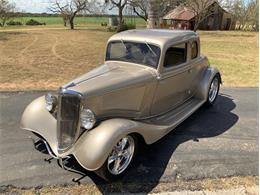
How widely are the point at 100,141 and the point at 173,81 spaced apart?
2131 mm

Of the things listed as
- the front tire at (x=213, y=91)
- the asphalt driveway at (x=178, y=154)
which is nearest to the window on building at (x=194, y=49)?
the front tire at (x=213, y=91)

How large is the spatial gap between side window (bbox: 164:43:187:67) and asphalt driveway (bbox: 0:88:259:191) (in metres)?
1.24

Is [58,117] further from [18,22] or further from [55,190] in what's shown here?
[18,22]

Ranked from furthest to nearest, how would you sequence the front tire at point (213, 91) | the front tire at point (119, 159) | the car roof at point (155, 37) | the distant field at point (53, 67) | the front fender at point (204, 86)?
the distant field at point (53, 67), the front tire at point (213, 91), the front fender at point (204, 86), the car roof at point (155, 37), the front tire at point (119, 159)

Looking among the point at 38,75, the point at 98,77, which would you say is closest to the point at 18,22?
the point at 38,75

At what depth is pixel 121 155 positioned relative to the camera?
3.88 metres

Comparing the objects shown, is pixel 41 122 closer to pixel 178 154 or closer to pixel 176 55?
pixel 178 154

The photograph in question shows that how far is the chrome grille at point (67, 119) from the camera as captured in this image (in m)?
3.77

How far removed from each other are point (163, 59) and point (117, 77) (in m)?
0.96

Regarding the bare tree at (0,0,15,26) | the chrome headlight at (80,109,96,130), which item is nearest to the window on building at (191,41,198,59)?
the chrome headlight at (80,109,96,130)

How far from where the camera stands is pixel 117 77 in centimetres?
428

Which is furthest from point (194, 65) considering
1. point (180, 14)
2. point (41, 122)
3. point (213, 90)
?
point (180, 14)

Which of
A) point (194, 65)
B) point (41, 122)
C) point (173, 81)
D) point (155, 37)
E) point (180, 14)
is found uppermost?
point (155, 37)

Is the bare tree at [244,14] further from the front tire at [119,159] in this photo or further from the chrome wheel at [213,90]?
the front tire at [119,159]
